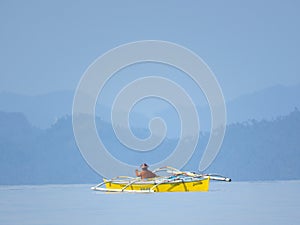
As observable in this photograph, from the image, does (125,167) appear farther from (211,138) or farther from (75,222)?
(75,222)

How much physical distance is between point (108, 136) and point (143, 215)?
79.4 metres

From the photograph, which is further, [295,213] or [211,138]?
[211,138]

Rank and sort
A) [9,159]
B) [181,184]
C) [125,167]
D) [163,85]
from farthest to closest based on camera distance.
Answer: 1. [9,159]
2. [125,167]
3. [163,85]
4. [181,184]

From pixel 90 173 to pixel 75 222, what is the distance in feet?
240

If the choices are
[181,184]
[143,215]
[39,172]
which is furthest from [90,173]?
[143,215]

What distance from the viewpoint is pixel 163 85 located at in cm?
4712

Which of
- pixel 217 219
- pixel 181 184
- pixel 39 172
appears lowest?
pixel 217 219

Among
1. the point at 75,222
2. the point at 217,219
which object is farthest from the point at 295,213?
the point at 75,222

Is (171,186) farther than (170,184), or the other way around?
(171,186)

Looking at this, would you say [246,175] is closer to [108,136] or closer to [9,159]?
[108,136]

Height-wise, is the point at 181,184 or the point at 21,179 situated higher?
the point at 21,179

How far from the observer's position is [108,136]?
95.1 meters

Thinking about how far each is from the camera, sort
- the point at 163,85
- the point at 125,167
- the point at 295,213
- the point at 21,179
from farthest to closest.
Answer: the point at 21,179, the point at 125,167, the point at 163,85, the point at 295,213

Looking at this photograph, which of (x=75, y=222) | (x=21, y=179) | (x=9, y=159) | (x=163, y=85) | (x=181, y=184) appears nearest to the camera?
(x=75, y=222)
